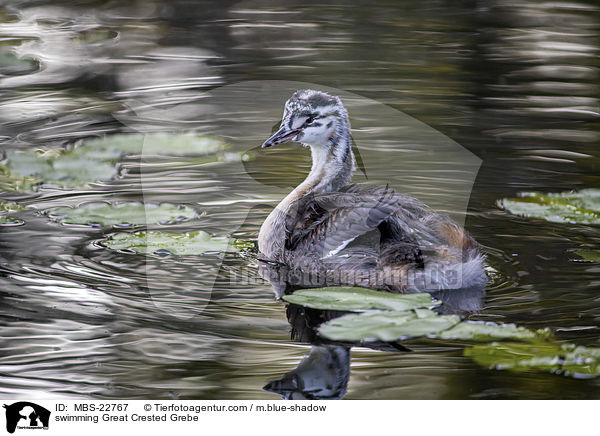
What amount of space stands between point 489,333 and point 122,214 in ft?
9.59

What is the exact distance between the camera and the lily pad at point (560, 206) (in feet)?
19.9

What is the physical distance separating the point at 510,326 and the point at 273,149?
398 centimetres

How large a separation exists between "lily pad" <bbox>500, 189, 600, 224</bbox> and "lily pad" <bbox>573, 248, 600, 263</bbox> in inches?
20.4

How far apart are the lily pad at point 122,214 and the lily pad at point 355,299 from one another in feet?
5.57

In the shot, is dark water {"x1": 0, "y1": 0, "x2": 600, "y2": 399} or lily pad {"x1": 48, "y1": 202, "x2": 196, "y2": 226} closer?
Answer: dark water {"x1": 0, "y1": 0, "x2": 600, "y2": 399}

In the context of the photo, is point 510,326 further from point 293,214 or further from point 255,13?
point 255,13

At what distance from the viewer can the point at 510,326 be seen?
441 cm

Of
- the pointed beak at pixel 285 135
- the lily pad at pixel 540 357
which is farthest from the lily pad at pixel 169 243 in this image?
the lily pad at pixel 540 357

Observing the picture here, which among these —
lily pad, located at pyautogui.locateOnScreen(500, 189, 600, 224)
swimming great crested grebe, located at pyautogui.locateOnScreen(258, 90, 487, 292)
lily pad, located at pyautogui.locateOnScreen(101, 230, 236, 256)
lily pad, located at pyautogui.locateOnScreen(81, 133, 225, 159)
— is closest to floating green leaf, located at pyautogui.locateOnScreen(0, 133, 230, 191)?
lily pad, located at pyautogui.locateOnScreen(81, 133, 225, 159)

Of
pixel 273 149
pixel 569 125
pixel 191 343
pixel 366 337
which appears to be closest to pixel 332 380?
pixel 366 337

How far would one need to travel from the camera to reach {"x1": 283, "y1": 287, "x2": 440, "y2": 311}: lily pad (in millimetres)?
4477

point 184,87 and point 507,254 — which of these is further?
point 184,87
